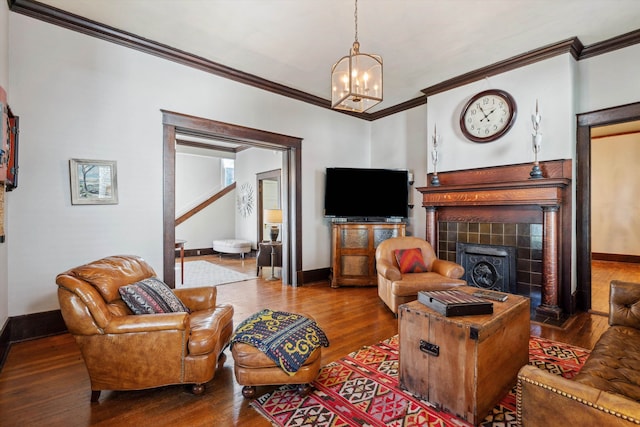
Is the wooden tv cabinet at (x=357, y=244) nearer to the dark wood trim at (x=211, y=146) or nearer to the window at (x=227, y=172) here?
the dark wood trim at (x=211, y=146)

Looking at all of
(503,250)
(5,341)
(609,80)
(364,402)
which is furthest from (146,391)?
(609,80)

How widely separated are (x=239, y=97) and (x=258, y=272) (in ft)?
10.9

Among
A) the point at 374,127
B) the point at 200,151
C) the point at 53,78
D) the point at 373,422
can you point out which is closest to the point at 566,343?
the point at 373,422

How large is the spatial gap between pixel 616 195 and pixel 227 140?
8.93 metres

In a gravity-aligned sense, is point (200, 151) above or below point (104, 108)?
above

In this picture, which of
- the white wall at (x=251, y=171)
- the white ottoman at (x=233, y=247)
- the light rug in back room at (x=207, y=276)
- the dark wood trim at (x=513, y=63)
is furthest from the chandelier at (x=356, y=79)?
the white ottoman at (x=233, y=247)

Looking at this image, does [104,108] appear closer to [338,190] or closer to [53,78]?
[53,78]

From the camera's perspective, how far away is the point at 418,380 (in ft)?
6.54

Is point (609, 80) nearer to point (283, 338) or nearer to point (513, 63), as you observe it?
point (513, 63)

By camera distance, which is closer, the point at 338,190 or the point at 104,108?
the point at 104,108

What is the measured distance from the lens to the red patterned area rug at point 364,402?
1795 mm

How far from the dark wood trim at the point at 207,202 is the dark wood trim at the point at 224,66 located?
505cm

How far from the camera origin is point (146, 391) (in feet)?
6.96

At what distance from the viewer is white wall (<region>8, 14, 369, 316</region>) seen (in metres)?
2.97
